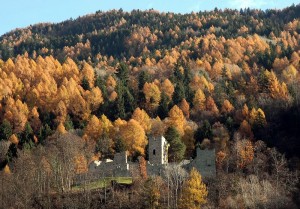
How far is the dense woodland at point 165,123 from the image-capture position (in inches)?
2625

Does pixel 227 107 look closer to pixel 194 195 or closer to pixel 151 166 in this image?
pixel 151 166

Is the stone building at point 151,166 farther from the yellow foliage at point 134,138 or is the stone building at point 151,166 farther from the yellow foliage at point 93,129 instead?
the yellow foliage at point 93,129

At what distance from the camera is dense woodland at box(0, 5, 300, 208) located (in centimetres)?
6669

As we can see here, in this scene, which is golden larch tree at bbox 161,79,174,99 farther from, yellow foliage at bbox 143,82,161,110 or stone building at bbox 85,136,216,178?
stone building at bbox 85,136,216,178

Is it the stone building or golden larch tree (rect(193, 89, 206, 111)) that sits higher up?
golden larch tree (rect(193, 89, 206, 111))

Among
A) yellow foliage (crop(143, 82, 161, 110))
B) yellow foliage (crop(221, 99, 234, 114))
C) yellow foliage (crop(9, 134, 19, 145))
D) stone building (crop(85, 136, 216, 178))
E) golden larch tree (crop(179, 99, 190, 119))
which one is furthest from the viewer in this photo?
yellow foliage (crop(143, 82, 161, 110))

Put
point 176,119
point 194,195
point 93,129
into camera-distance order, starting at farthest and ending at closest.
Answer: point 176,119 → point 93,129 → point 194,195

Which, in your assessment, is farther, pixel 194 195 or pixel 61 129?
pixel 61 129

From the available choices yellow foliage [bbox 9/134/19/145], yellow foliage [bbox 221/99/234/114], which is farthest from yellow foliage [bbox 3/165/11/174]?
yellow foliage [bbox 221/99/234/114]

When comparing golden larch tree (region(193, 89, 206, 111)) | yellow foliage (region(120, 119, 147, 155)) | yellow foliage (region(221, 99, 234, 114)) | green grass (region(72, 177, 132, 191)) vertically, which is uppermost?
golden larch tree (region(193, 89, 206, 111))

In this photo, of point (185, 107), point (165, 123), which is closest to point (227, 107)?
point (185, 107)

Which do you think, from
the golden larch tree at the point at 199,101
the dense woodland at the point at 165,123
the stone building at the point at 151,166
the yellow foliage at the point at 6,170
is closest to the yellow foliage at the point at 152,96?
the dense woodland at the point at 165,123

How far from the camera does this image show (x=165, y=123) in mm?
96875

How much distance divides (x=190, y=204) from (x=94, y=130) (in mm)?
33311
